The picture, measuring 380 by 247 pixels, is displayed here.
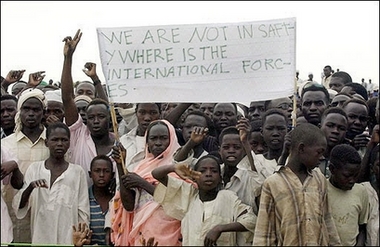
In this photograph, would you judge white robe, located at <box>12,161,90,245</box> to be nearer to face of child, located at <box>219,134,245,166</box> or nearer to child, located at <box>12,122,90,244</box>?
child, located at <box>12,122,90,244</box>

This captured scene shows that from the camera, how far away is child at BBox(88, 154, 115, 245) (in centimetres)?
656

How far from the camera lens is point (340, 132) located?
256 inches

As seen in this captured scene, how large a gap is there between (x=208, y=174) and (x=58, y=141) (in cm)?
155

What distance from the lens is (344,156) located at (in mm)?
5855

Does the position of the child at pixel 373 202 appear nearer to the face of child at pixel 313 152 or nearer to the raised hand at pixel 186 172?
the face of child at pixel 313 152

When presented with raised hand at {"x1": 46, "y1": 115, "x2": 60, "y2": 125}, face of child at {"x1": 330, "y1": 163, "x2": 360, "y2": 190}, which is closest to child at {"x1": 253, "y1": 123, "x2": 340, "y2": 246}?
face of child at {"x1": 330, "y1": 163, "x2": 360, "y2": 190}

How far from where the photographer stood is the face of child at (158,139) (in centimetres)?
639

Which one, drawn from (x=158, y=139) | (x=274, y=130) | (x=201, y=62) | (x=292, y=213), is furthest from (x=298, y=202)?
(x=201, y=62)

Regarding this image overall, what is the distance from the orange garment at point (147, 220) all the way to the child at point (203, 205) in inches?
5.4

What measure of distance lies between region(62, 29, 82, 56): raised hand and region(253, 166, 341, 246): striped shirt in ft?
8.59

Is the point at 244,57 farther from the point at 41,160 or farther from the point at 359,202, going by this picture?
the point at 41,160

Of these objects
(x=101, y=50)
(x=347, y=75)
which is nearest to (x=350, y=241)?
(x=101, y=50)

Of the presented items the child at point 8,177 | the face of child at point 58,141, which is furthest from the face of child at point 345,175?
the child at point 8,177

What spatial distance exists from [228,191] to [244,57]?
1.30 meters
